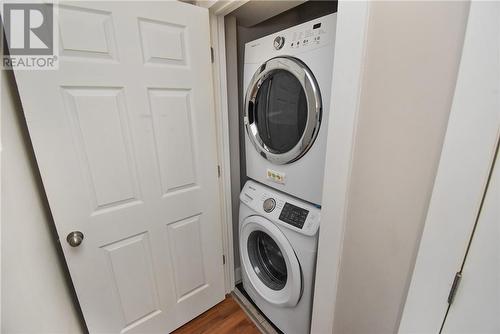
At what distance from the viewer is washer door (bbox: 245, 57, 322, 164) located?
99 centimetres

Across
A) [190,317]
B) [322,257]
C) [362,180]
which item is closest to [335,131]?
[362,180]

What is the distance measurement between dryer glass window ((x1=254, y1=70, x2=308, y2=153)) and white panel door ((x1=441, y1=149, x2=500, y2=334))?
2.30 ft

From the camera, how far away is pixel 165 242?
127 centimetres

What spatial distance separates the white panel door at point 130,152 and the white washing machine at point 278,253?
29cm

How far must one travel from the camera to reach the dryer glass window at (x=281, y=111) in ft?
3.54

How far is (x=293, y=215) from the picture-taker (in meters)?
1.12

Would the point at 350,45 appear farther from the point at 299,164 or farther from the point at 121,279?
the point at 121,279

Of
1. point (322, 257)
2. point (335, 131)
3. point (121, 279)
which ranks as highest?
point (335, 131)

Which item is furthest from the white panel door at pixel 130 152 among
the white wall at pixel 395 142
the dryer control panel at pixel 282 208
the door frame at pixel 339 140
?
the white wall at pixel 395 142

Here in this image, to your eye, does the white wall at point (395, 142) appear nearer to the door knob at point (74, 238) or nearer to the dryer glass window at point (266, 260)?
the dryer glass window at point (266, 260)

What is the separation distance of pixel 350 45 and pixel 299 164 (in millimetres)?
574

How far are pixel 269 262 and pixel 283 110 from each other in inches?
40.2

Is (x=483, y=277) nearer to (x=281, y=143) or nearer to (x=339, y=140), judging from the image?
(x=339, y=140)

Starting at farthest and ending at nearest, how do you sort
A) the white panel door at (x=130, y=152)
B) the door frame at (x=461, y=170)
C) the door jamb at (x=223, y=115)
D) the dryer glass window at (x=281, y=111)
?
the door jamb at (x=223, y=115) → the dryer glass window at (x=281, y=111) → the white panel door at (x=130, y=152) → the door frame at (x=461, y=170)
